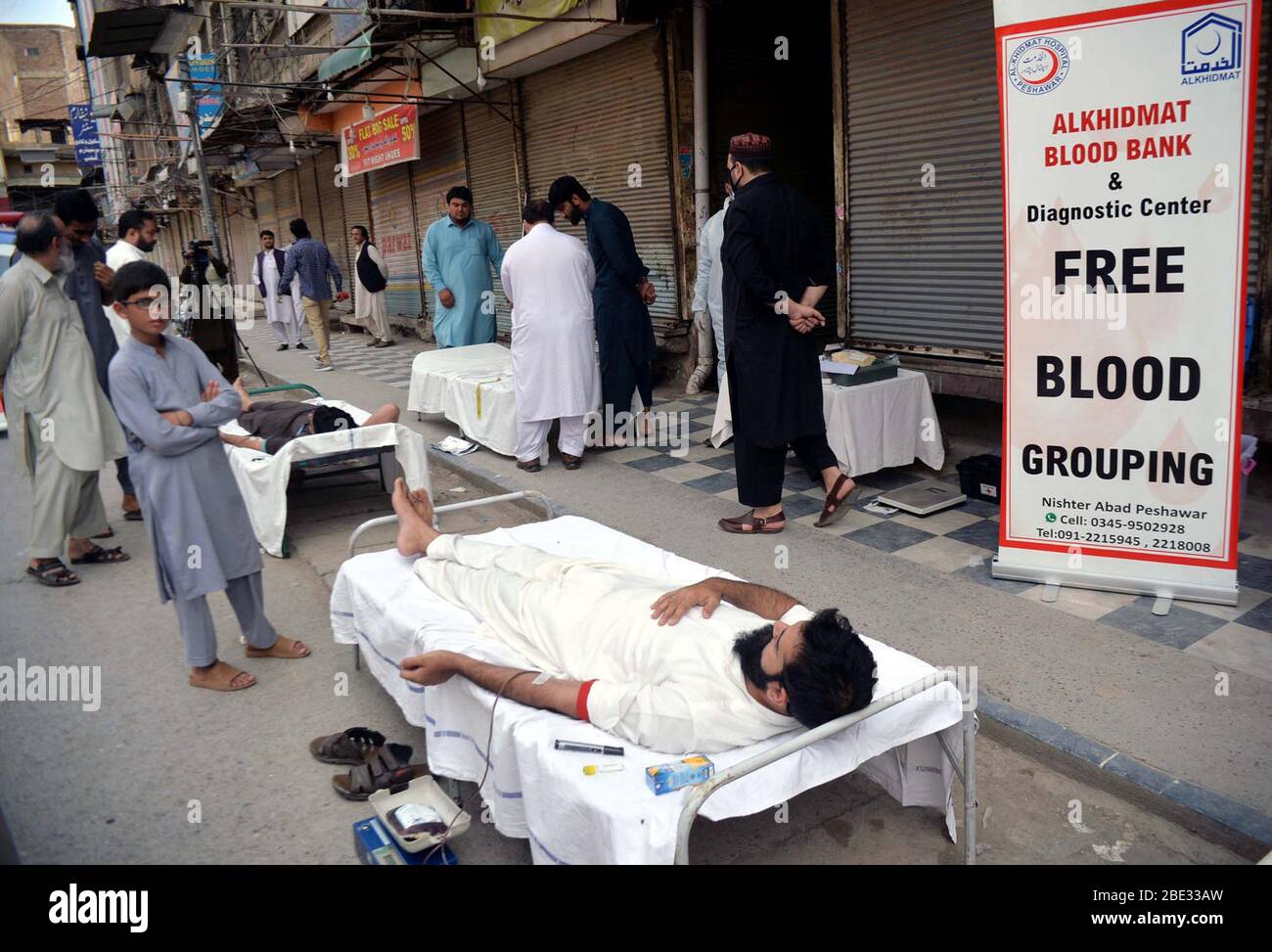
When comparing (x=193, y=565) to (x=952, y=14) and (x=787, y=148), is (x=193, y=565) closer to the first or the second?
(x=952, y=14)

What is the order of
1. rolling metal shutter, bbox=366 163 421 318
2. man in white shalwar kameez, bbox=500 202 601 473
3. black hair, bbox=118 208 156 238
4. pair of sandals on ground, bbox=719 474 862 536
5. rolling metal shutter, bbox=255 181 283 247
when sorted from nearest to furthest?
pair of sandals on ground, bbox=719 474 862 536, black hair, bbox=118 208 156 238, man in white shalwar kameez, bbox=500 202 601 473, rolling metal shutter, bbox=366 163 421 318, rolling metal shutter, bbox=255 181 283 247

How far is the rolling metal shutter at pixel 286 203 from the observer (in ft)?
77.6

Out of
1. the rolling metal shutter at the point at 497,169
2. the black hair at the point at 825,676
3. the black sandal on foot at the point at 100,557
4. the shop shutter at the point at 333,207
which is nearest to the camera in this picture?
the black hair at the point at 825,676

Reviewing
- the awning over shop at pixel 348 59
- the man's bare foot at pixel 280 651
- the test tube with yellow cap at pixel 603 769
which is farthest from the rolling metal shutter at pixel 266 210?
the test tube with yellow cap at pixel 603 769

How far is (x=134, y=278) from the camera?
3.61 metres

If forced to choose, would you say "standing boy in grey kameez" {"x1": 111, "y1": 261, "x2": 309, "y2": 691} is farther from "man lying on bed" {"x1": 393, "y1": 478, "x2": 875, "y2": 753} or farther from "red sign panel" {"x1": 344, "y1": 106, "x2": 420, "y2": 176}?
"red sign panel" {"x1": 344, "y1": 106, "x2": 420, "y2": 176}

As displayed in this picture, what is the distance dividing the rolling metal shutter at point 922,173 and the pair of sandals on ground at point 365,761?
5.03m

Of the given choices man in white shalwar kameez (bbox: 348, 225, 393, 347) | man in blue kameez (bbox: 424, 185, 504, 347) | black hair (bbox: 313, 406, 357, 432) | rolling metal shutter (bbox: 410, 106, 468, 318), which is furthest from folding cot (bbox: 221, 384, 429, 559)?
man in white shalwar kameez (bbox: 348, 225, 393, 347)

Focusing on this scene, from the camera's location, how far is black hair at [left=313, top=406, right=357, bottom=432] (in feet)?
19.5

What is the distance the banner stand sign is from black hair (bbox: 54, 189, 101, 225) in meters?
5.03

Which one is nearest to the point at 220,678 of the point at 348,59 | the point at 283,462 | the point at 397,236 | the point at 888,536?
the point at 283,462

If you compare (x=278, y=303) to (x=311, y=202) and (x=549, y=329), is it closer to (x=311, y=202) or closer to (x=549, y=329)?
(x=311, y=202)

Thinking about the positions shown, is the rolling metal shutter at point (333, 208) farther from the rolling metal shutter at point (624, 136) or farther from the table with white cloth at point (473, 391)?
the table with white cloth at point (473, 391)

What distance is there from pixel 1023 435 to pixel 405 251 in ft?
47.8
